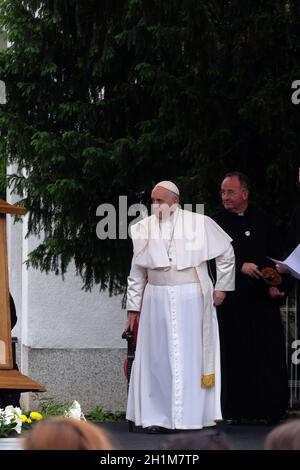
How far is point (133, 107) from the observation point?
12383 mm

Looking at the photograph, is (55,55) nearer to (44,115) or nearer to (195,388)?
(44,115)

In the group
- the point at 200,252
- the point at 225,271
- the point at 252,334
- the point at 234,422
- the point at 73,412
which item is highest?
the point at 200,252

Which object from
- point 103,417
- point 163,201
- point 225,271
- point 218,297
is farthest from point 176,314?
point 103,417

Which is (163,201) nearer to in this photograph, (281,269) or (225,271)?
(225,271)

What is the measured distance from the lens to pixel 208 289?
10.4 meters

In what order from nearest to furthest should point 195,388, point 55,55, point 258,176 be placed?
point 195,388 < point 258,176 < point 55,55

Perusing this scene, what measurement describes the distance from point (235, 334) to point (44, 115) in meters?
3.04

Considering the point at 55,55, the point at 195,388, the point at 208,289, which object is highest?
the point at 55,55

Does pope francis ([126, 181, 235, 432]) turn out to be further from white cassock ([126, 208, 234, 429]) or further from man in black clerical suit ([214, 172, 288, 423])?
man in black clerical suit ([214, 172, 288, 423])

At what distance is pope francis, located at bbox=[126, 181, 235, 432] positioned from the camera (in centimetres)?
1023

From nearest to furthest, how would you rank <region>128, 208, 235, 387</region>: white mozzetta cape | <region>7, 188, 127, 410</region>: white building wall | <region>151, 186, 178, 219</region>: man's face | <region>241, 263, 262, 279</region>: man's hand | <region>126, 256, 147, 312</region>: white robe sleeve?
<region>151, 186, 178, 219</region>: man's face < <region>128, 208, 235, 387</region>: white mozzetta cape < <region>126, 256, 147, 312</region>: white robe sleeve < <region>241, 263, 262, 279</region>: man's hand < <region>7, 188, 127, 410</region>: white building wall

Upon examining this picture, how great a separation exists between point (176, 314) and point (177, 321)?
56mm

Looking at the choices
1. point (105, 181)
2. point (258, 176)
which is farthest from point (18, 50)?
point (258, 176)

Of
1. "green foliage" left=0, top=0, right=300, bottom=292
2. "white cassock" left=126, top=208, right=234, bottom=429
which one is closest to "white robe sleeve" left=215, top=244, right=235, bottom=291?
"white cassock" left=126, top=208, right=234, bottom=429
